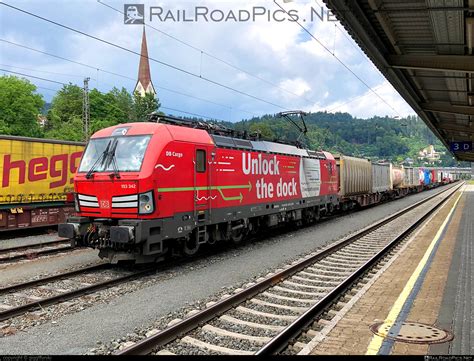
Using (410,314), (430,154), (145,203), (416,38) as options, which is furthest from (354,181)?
(430,154)

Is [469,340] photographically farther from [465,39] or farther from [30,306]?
[465,39]

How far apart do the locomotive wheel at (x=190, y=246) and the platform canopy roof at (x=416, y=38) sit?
6.06 metres

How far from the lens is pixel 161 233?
30.2ft

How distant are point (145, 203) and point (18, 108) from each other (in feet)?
177

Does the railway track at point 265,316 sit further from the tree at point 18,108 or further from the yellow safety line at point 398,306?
the tree at point 18,108

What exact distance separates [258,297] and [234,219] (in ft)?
15.2

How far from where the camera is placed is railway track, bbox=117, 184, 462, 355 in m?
5.28

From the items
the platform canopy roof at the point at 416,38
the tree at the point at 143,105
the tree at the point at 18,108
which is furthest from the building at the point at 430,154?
the platform canopy roof at the point at 416,38

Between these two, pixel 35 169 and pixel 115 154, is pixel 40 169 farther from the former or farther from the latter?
pixel 115 154

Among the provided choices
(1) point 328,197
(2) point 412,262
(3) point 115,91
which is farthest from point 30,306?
(3) point 115,91

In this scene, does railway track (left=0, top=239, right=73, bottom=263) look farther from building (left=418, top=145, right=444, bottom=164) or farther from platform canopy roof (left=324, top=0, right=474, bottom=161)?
building (left=418, top=145, right=444, bottom=164)

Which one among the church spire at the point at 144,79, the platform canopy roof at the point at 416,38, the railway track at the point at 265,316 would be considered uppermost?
the church spire at the point at 144,79

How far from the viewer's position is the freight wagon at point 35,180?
14.6 m

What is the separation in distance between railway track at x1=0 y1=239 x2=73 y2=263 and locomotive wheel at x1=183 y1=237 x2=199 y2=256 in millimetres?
4189
